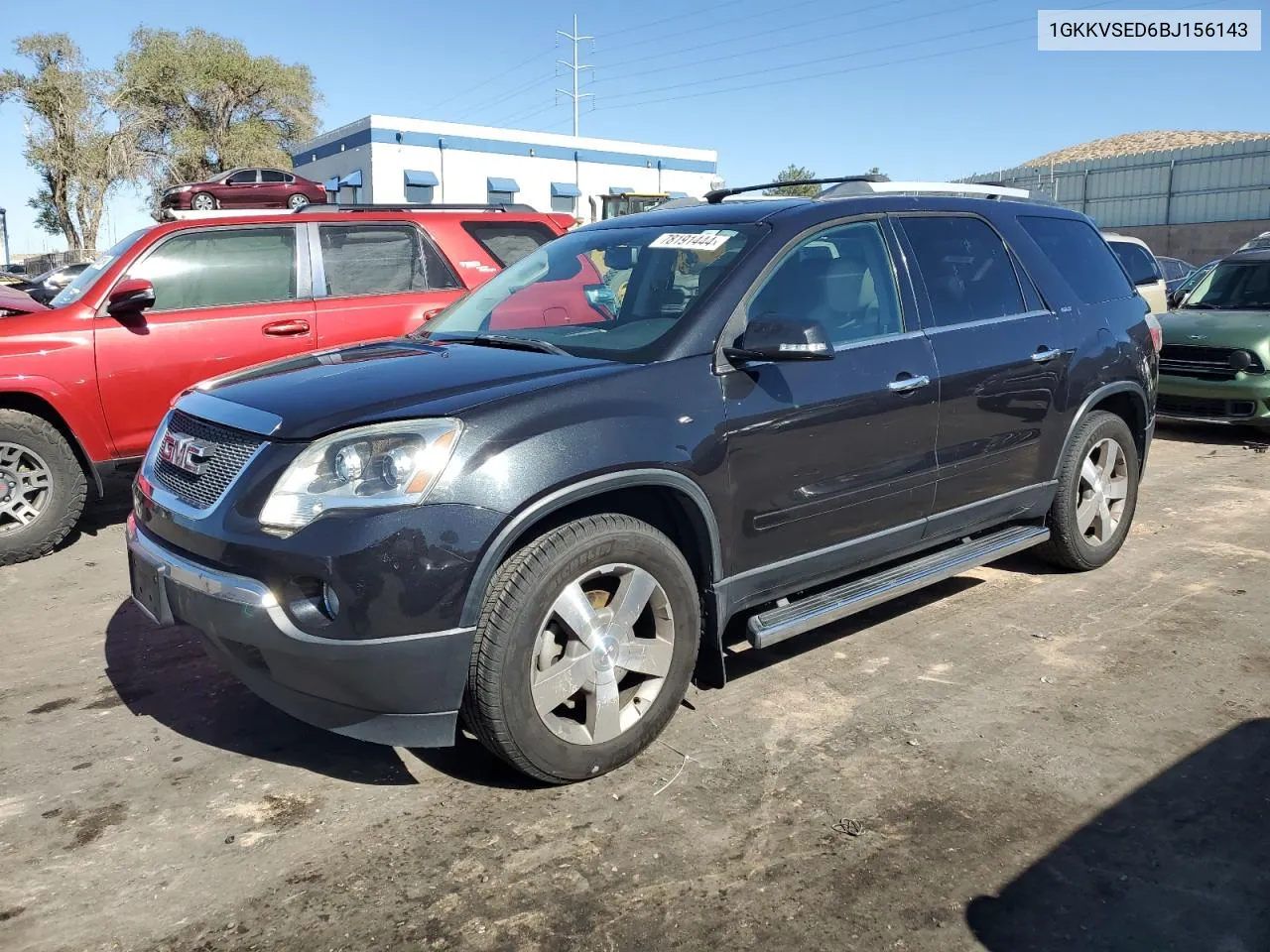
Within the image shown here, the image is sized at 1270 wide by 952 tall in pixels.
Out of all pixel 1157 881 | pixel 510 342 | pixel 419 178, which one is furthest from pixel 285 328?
pixel 419 178

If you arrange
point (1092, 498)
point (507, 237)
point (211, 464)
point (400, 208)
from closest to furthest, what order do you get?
point (211, 464), point (1092, 498), point (400, 208), point (507, 237)

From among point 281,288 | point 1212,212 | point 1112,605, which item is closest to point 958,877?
point 1112,605

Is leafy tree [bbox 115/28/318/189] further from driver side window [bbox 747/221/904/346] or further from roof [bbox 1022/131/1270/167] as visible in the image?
roof [bbox 1022/131/1270/167]

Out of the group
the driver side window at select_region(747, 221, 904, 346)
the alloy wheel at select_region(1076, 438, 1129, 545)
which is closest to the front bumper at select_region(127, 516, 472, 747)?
the driver side window at select_region(747, 221, 904, 346)

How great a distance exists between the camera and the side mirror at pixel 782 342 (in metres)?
3.38

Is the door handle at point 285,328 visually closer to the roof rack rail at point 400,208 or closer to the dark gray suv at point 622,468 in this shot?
the roof rack rail at point 400,208

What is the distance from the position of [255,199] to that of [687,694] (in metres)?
24.9

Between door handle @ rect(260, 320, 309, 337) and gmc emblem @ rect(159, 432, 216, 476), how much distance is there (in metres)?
2.92

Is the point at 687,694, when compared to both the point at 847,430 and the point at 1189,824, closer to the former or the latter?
the point at 847,430

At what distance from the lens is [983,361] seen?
4320 mm

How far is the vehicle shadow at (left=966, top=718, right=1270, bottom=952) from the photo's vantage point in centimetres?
246

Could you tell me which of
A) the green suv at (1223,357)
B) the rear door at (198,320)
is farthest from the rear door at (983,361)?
the green suv at (1223,357)

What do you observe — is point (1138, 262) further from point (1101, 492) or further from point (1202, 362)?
point (1101, 492)

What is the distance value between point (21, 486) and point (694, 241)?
4068mm
